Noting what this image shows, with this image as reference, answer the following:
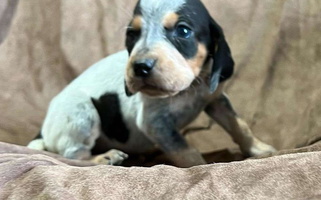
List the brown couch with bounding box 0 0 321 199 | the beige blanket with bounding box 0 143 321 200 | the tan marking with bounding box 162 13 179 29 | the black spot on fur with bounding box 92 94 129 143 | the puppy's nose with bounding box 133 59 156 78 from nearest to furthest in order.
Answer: the beige blanket with bounding box 0 143 321 200, the puppy's nose with bounding box 133 59 156 78, the tan marking with bounding box 162 13 179 29, the black spot on fur with bounding box 92 94 129 143, the brown couch with bounding box 0 0 321 199

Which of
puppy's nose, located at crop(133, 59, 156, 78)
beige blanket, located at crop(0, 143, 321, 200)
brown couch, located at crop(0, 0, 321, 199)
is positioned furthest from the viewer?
brown couch, located at crop(0, 0, 321, 199)

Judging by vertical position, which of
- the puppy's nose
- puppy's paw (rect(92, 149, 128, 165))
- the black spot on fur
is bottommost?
puppy's paw (rect(92, 149, 128, 165))

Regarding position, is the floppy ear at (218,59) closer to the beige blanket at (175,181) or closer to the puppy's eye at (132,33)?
the puppy's eye at (132,33)

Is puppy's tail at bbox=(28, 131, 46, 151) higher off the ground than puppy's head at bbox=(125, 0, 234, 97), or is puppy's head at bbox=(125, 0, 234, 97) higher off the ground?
puppy's head at bbox=(125, 0, 234, 97)

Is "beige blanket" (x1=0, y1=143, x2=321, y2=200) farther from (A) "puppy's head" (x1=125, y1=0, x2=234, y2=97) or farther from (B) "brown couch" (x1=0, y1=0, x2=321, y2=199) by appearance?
(B) "brown couch" (x1=0, y1=0, x2=321, y2=199)

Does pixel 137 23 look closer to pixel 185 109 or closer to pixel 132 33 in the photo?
pixel 132 33

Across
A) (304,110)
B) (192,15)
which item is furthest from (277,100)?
(192,15)

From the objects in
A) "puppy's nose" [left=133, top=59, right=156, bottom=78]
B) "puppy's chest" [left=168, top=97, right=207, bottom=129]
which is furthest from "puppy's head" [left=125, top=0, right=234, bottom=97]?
"puppy's chest" [left=168, top=97, right=207, bottom=129]

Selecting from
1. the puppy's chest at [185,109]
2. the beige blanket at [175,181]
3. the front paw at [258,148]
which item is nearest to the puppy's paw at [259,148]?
the front paw at [258,148]
